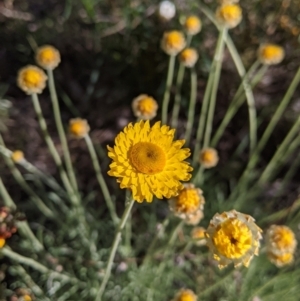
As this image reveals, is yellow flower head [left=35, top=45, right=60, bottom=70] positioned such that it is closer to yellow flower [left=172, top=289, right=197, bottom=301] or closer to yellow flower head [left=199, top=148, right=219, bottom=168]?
yellow flower head [left=199, top=148, right=219, bottom=168]

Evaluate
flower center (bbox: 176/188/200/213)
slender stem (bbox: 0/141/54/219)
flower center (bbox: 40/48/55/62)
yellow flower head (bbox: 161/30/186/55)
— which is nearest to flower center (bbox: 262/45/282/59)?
yellow flower head (bbox: 161/30/186/55)

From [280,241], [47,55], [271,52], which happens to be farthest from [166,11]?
[280,241]

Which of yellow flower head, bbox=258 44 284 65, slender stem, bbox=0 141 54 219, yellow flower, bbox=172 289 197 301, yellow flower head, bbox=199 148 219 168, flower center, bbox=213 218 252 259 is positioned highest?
yellow flower head, bbox=258 44 284 65

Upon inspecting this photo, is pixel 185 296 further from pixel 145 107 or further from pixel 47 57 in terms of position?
pixel 47 57

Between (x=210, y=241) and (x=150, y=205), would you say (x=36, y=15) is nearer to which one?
(x=150, y=205)

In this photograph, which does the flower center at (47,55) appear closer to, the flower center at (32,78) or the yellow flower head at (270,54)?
the flower center at (32,78)

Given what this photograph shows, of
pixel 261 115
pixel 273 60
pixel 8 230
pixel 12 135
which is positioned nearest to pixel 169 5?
pixel 273 60
